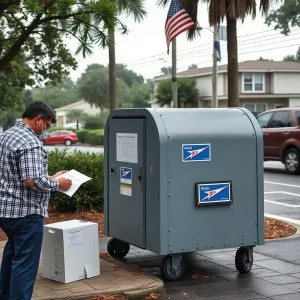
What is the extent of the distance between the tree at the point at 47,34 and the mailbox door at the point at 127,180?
298 centimetres

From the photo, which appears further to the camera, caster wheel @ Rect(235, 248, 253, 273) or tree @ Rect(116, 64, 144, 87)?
tree @ Rect(116, 64, 144, 87)

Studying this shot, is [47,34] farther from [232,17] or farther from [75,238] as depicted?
[75,238]

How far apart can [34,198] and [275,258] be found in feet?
12.1

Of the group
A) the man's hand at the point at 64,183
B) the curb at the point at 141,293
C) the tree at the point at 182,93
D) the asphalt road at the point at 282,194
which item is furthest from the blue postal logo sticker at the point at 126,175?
the tree at the point at 182,93

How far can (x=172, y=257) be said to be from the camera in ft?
21.7

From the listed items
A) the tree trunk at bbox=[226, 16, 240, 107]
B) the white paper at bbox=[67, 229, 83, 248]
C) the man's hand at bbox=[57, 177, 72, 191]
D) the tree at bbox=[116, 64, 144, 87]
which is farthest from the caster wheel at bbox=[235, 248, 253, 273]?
the tree at bbox=[116, 64, 144, 87]

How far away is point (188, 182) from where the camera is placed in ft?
21.7

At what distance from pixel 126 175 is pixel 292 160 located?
12.6 metres

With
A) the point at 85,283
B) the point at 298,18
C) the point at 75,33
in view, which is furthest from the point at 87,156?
the point at 298,18

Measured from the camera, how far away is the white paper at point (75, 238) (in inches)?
A: 252

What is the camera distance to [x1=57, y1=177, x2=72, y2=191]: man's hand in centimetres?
532

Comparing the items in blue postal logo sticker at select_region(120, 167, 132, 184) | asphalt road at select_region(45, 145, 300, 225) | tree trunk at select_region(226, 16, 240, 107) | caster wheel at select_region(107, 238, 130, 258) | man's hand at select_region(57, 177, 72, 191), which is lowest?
asphalt road at select_region(45, 145, 300, 225)

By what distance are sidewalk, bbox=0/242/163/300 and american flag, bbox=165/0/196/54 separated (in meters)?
7.58

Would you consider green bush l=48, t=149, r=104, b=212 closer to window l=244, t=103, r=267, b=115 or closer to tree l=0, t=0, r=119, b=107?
tree l=0, t=0, r=119, b=107
